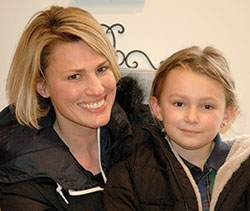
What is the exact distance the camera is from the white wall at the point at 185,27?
2162 mm

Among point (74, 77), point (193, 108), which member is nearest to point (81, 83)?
point (74, 77)

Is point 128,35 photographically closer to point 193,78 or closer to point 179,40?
point 179,40

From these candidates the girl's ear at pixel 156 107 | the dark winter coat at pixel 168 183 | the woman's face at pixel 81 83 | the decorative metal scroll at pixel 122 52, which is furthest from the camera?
the decorative metal scroll at pixel 122 52

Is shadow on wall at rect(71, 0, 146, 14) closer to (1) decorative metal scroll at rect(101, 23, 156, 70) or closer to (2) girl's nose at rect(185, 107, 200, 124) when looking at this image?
(1) decorative metal scroll at rect(101, 23, 156, 70)

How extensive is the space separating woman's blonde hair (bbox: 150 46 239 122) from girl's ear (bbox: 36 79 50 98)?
43cm

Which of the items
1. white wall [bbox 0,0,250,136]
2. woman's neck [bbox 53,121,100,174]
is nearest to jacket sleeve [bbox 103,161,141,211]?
woman's neck [bbox 53,121,100,174]

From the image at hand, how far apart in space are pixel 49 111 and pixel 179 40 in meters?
1.09

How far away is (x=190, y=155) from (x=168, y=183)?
0.18 m

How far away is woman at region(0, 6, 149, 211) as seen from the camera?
47.5 inches

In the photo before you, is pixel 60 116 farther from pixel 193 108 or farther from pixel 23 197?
pixel 193 108

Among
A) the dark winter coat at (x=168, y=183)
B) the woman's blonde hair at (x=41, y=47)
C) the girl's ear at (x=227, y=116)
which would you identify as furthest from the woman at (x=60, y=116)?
the girl's ear at (x=227, y=116)

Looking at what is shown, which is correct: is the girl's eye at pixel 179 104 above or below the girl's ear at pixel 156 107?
above

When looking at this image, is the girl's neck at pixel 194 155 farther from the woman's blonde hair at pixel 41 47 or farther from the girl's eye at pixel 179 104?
the woman's blonde hair at pixel 41 47

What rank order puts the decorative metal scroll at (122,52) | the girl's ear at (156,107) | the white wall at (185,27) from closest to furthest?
the girl's ear at (156,107)
the white wall at (185,27)
the decorative metal scroll at (122,52)
